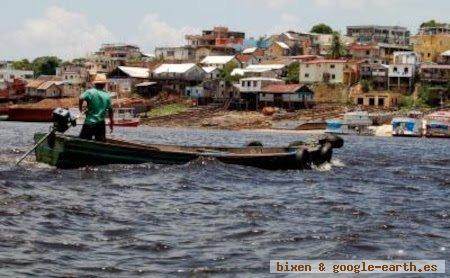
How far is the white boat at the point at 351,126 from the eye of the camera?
3182 inches

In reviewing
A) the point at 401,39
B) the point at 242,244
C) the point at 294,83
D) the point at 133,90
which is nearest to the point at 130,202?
the point at 242,244

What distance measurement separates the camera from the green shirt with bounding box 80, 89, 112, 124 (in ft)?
74.6

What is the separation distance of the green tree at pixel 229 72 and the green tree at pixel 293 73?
24.7ft

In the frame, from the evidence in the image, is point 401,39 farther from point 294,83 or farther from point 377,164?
point 377,164

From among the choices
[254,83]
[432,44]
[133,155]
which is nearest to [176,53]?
[254,83]

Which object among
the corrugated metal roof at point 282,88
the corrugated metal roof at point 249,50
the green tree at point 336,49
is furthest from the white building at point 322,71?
the corrugated metal roof at point 249,50

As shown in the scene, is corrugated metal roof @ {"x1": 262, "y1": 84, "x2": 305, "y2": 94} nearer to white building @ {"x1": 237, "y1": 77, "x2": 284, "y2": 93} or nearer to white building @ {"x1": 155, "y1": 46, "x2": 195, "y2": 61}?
white building @ {"x1": 237, "y1": 77, "x2": 284, "y2": 93}

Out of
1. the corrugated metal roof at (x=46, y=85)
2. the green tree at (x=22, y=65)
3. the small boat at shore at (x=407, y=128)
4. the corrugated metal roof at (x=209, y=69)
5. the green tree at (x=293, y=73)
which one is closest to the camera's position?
→ the small boat at shore at (x=407, y=128)

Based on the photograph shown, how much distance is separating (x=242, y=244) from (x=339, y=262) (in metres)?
1.80

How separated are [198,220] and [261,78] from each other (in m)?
91.8

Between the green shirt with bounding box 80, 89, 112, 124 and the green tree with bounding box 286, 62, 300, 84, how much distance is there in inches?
3547

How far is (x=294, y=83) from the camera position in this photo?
4377 inches

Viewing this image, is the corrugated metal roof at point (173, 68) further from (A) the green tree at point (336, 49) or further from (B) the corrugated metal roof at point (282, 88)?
(A) the green tree at point (336, 49)

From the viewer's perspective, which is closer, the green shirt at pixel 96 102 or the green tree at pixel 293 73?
the green shirt at pixel 96 102
